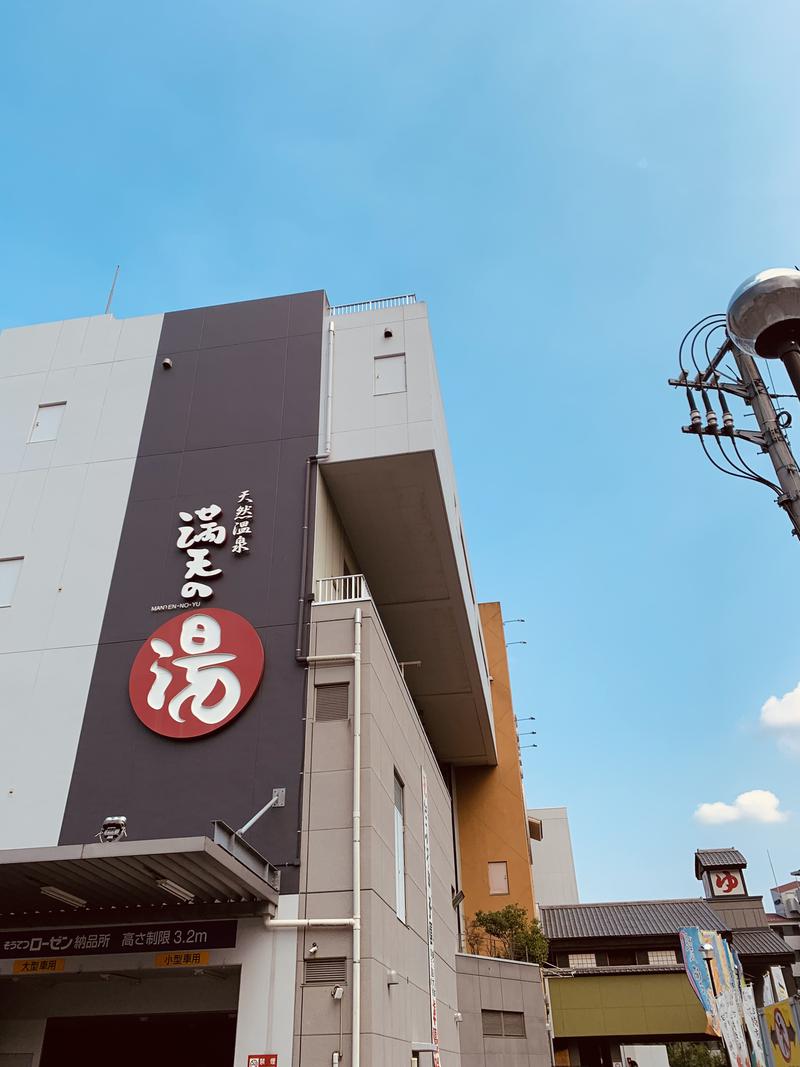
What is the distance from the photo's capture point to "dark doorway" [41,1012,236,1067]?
15000 millimetres

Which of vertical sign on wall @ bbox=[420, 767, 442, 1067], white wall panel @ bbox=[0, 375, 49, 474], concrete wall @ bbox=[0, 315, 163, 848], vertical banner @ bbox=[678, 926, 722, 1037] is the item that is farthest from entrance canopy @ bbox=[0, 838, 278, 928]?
white wall panel @ bbox=[0, 375, 49, 474]

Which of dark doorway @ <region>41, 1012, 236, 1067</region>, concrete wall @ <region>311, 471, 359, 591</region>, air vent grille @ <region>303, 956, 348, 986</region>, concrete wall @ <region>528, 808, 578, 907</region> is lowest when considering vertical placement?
dark doorway @ <region>41, 1012, 236, 1067</region>

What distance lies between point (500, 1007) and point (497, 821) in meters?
9.14

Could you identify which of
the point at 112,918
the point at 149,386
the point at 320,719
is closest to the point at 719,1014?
the point at 320,719

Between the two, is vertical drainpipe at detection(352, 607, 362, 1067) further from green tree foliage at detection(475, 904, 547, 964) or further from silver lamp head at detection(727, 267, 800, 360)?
green tree foliage at detection(475, 904, 547, 964)

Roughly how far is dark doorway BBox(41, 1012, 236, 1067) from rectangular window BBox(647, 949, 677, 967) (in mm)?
22877

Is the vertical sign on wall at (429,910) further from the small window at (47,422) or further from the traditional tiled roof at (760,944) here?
the traditional tiled roof at (760,944)

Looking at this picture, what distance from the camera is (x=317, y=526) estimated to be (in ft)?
55.3

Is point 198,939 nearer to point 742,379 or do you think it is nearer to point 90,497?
point 90,497

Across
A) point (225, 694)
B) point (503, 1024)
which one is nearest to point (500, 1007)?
point (503, 1024)

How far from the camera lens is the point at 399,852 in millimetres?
16219

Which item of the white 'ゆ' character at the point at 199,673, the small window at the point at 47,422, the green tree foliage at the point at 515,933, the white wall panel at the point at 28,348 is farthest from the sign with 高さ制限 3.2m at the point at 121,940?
the green tree foliage at the point at 515,933

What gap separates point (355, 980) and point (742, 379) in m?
9.94

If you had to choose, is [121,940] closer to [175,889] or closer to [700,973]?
[175,889]
